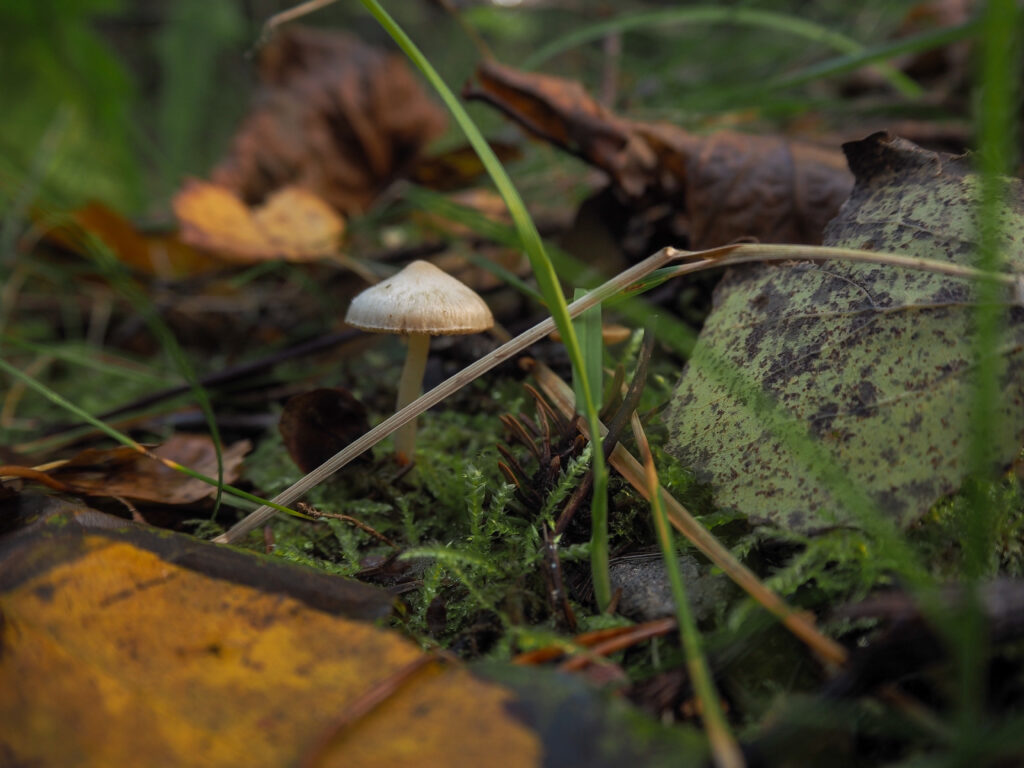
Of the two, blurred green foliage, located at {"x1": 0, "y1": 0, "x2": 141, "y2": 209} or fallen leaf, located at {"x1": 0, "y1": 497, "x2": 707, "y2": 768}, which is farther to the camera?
blurred green foliage, located at {"x1": 0, "y1": 0, "x2": 141, "y2": 209}

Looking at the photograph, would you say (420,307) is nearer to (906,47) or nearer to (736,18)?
(906,47)

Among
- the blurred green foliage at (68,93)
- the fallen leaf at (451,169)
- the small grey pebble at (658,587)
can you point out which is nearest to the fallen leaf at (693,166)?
the fallen leaf at (451,169)

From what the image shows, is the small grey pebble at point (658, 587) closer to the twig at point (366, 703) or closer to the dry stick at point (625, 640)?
the dry stick at point (625, 640)

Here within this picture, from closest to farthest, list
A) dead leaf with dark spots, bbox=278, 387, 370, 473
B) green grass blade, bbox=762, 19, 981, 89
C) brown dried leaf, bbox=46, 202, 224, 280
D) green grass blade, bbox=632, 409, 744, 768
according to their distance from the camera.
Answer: green grass blade, bbox=632, 409, 744, 768 → dead leaf with dark spots, bbox=278, 387, 370, 473 → green grass blade, bbox=762, 19, 981, 89 → brown dried leaf, bbox=46, 202, 224, 280

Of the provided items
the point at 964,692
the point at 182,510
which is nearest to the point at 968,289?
the point at 964,692

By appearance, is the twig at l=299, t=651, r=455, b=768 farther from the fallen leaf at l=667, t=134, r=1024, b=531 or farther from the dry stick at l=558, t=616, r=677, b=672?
the fallen leaf at l=667, t=134, r=1024, b=531

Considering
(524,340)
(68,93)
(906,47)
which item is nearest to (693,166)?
(906,47)

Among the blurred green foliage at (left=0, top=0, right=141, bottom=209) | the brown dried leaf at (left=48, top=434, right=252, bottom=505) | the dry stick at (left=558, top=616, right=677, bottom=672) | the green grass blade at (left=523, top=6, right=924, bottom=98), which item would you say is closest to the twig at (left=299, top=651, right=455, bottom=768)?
the dry stick at (left=558, top=616, right=677, bottom=672)
